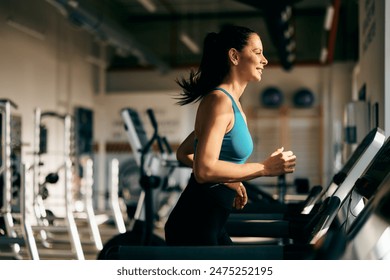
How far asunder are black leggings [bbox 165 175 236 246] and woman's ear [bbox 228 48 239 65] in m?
0.34

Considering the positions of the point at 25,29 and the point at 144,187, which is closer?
the point at 144,187

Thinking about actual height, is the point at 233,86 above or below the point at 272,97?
below

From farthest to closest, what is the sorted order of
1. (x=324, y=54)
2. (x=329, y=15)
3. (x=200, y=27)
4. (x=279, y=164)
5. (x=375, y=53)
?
(x=200, y=27)
(x=324, y=54)
(x=329, y=15)
(x=375, y=53)
(x=279, y=164)

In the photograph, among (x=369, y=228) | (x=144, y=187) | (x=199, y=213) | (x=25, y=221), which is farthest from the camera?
(x=144, y=187)

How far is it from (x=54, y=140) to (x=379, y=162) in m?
8.58

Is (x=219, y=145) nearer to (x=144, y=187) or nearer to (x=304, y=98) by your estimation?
(x=144, y=187)

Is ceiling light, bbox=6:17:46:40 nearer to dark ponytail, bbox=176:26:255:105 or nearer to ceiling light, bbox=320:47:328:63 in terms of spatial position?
ceiling light, bbox=320:47:328:63

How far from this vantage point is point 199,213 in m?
1.80

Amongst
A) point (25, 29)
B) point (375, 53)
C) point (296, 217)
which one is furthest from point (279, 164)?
point (25, 29)

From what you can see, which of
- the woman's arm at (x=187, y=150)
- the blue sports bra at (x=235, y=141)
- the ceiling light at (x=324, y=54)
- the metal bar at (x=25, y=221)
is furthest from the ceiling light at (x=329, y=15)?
the blue sports bra at (x=235, y=141)

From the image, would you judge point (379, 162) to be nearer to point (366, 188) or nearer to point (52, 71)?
point (366, 188)

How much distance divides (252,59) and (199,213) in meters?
0.45

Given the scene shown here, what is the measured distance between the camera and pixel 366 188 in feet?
6.17
